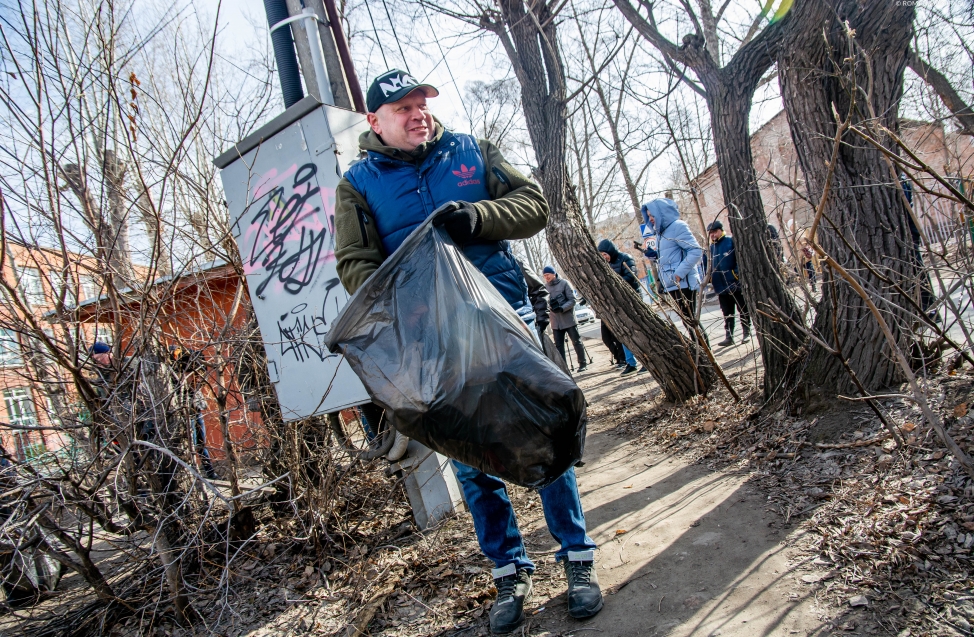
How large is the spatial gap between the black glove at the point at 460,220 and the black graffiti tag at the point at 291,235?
1419mm

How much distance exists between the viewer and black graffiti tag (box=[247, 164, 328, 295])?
3.07 m

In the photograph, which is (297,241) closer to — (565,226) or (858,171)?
(565,226)

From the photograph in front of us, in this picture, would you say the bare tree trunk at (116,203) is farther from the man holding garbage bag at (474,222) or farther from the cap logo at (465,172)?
the cap logo at (465,172)

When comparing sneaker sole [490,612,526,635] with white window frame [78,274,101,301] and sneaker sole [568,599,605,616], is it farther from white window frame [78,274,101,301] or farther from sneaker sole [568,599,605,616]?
white window frame [78,274,101,301]

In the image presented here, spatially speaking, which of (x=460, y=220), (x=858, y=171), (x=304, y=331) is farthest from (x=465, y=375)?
(x=858, y=171)

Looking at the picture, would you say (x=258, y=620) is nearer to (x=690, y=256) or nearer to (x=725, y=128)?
(x=725, y=128)

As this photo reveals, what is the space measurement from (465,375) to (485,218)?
629mm

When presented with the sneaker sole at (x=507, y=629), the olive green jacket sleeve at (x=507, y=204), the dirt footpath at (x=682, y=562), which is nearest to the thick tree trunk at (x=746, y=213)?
the dirt footpath at (x=682, y=562)

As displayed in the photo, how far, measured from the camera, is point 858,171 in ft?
8.91

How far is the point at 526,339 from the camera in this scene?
1541 millimetres

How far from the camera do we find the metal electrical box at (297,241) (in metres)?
2.99

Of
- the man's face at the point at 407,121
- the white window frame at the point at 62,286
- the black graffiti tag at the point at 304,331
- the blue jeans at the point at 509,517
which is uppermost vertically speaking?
the man's face at the point at 407,121

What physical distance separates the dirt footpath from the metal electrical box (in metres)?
1.34

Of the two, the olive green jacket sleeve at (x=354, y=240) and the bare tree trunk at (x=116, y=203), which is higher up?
the bare tree trunk at (x=116, y=203)
